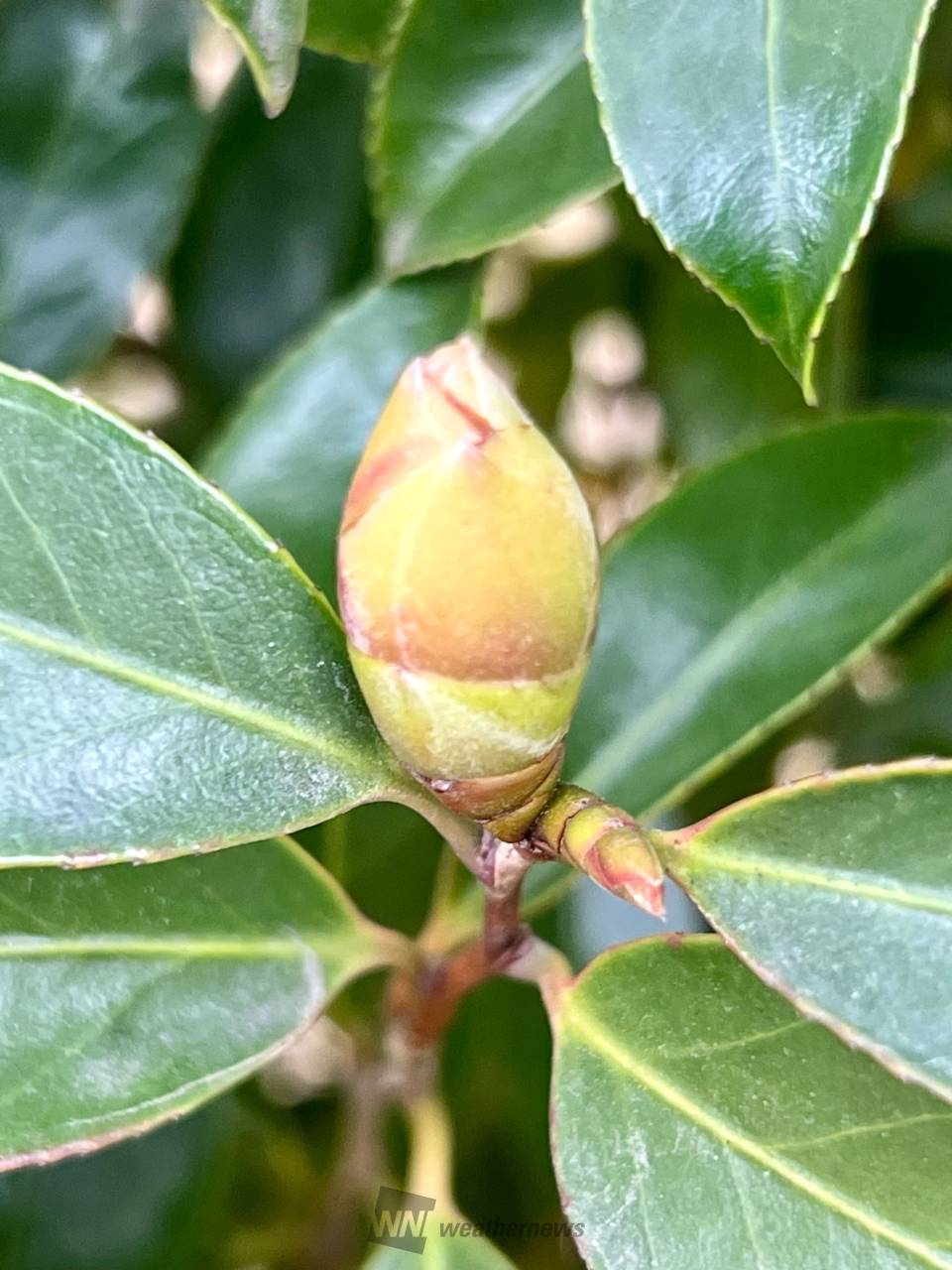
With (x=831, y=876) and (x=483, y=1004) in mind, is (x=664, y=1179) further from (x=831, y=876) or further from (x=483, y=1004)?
(x=483, y=1004)

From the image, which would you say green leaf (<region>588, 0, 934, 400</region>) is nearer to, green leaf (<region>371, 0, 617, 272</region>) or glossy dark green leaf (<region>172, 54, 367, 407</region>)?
green leaf (<region>371, 0, 617, 272</region>)

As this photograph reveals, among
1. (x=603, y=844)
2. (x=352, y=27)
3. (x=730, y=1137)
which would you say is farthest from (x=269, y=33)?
(x=730, y=1137)

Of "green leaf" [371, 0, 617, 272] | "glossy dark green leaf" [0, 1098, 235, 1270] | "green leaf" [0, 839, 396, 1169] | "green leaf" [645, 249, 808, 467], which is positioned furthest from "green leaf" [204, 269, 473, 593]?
"glossy dark green leaf" [0, 1098, 235, 1270]

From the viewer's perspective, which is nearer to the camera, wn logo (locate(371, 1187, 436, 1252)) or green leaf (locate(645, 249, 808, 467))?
wn logo (locate(371, 1187, 436, 1252))

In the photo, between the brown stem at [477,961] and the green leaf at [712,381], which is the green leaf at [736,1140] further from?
the green leaf at [712,381]

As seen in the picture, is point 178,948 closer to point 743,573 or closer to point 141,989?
point 141,989

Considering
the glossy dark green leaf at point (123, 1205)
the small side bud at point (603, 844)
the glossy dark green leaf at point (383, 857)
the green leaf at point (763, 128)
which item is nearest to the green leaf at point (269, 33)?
the green leaf at point (763, 128)
